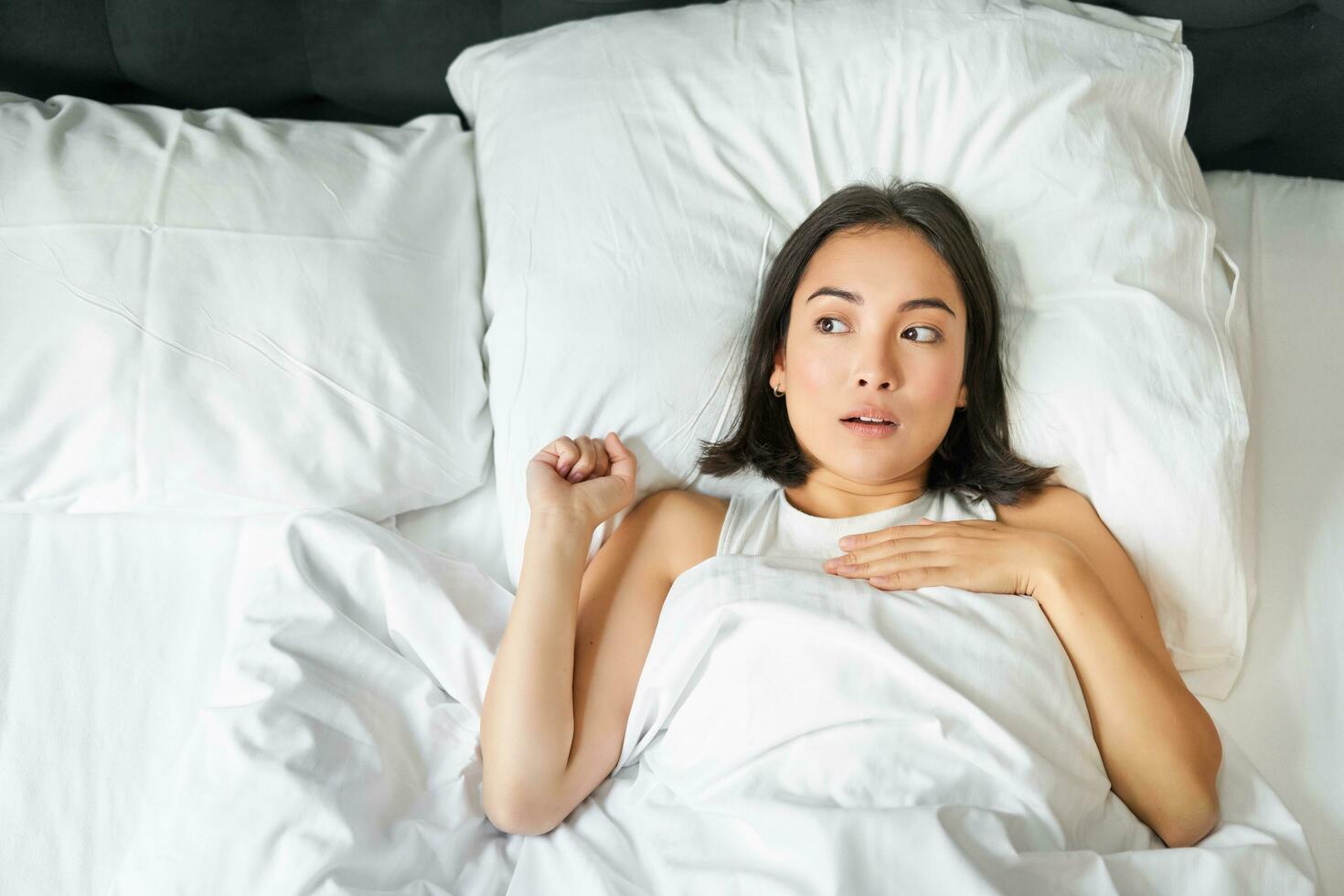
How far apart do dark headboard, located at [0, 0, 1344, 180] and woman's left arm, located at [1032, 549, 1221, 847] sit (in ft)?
2.91

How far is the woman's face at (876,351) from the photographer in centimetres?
124

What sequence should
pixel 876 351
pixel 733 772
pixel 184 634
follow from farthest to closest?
pixel 184 634 → pixel 876 351 → pixel 733 772

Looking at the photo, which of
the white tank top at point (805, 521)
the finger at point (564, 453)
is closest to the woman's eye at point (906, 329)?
the white tank top at point (805, 521)

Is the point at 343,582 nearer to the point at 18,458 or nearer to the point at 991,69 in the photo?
the point at 18,458

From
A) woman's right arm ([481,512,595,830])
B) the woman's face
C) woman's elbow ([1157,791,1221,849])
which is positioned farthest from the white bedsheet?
the woman's face

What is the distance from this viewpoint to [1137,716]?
114 cm

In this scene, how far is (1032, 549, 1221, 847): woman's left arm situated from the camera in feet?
Result: 3.69

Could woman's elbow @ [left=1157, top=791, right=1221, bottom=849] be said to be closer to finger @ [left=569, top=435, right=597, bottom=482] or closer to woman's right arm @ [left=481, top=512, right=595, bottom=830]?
woman's right arm @ [left=481, top=512, right=595, bottom=830]

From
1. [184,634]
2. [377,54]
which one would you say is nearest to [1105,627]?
[184,634]

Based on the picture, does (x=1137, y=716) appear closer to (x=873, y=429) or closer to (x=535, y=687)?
(x=873, y=429)

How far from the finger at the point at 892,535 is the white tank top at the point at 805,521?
3 cm

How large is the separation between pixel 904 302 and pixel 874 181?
0.25 metres

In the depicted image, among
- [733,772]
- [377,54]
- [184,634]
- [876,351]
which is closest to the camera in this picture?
[733,772]

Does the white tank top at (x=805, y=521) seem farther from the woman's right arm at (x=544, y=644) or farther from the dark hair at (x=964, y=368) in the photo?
the woman's right arm at (x=544, y=644)
